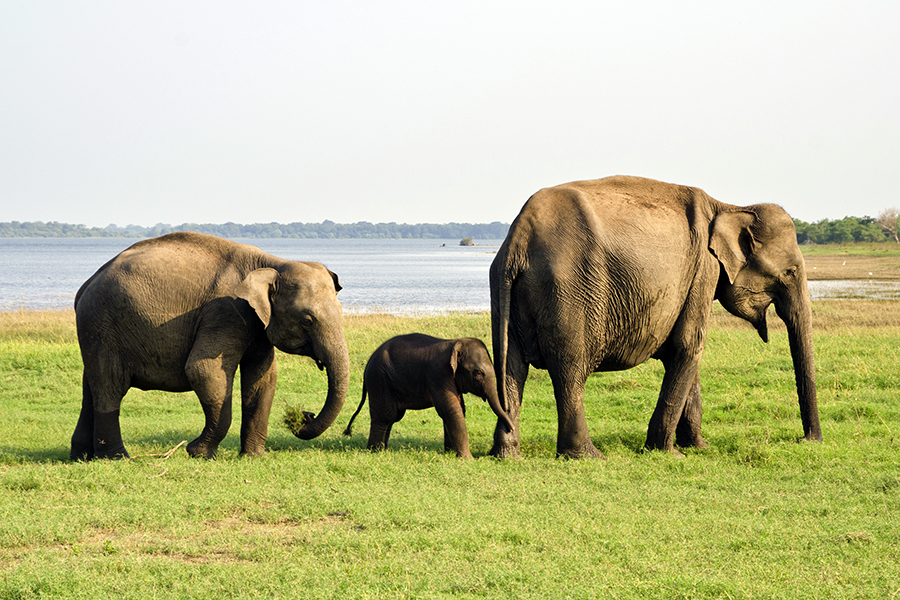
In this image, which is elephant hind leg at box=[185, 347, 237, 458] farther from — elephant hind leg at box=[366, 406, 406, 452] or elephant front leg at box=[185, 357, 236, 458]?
elephant hind leg at box=[366, 406, 406, 452]

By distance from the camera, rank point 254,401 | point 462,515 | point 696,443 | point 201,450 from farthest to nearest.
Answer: point 696,443, point 254,401, point 201,450, point 462,515

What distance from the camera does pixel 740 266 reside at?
10.5 meters

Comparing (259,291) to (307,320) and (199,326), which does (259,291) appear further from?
(199,326)

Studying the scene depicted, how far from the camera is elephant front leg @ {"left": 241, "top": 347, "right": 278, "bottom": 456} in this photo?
9.58 meters

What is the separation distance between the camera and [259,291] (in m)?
8.95

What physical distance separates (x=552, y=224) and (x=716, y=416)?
5147 mm

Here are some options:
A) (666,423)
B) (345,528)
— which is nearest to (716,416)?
(666,423)

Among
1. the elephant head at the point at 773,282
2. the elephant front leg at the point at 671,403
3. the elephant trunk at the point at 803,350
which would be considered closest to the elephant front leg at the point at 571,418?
the elephant front leg at the point at 671,403

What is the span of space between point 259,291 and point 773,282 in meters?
6.43

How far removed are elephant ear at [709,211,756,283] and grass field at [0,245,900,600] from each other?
2.20 metres

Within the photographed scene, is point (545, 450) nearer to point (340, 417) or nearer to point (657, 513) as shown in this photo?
point (657, 513)

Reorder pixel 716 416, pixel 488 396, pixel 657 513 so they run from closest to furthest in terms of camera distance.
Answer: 1. pixel 657 513
2. pixel 488 396
3. pixel 716 416

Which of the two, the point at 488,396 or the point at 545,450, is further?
the point at 545,450

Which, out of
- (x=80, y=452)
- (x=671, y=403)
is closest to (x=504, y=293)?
(x=671, y=403)
